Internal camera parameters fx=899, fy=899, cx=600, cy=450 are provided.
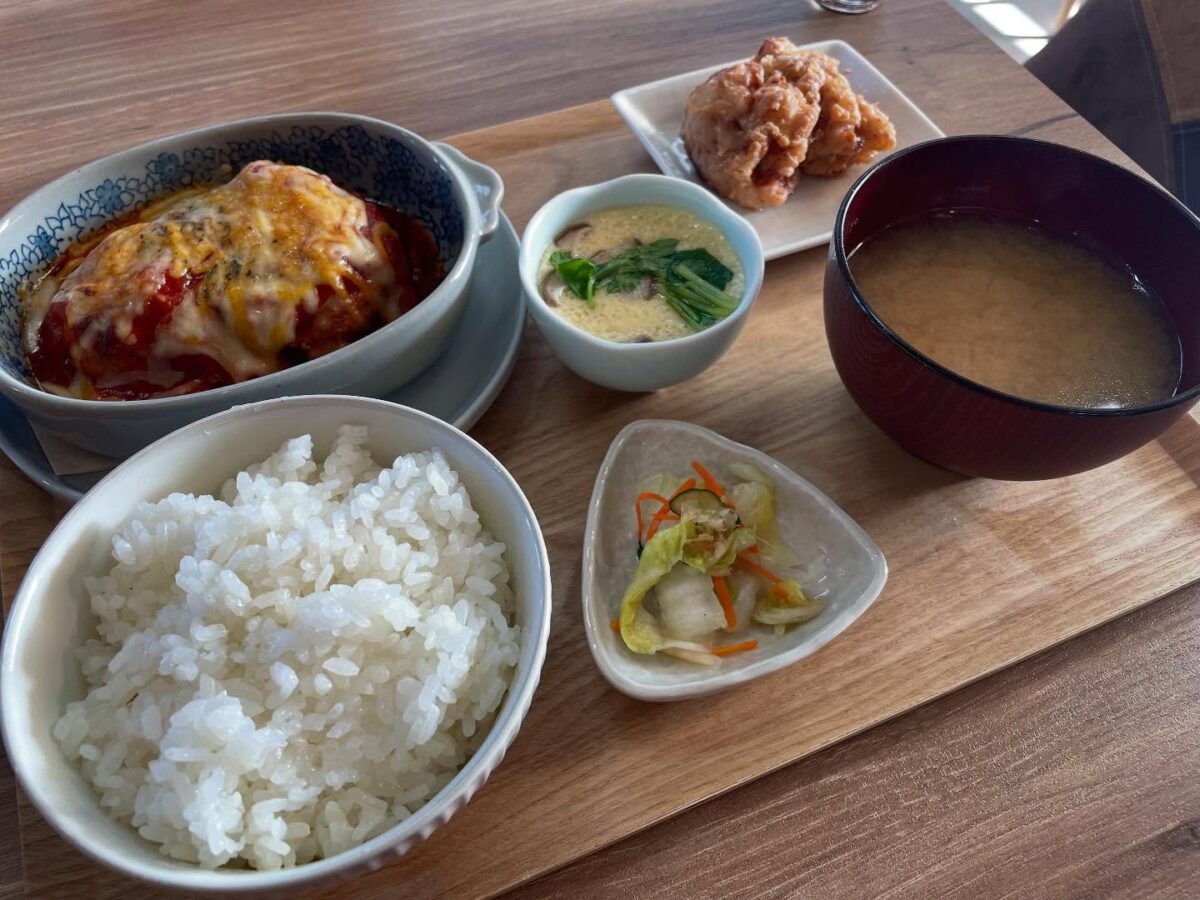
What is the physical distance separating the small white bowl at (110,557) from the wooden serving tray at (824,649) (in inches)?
5.8

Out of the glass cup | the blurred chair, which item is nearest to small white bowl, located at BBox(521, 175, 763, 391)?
the glass cup

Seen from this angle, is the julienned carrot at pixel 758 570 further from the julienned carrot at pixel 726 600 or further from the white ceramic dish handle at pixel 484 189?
the white ceramic dish handle at pixel 484 189

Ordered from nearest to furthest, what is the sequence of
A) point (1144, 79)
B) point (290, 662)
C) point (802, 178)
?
point (290, 662), point (802, 178), point (1144, 79)

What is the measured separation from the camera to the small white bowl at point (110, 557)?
0.91 meters

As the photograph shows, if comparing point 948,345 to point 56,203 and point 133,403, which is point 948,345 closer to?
point 133,403

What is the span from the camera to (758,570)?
1.32 metres

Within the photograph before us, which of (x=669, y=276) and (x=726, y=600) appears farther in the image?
(x=669, y=276)

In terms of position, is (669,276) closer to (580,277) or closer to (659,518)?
(580,277)

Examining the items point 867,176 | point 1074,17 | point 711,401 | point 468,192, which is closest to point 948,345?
point 867,176

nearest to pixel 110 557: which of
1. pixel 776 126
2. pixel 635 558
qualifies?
pixel 635 558

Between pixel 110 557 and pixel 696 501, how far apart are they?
2.64ft

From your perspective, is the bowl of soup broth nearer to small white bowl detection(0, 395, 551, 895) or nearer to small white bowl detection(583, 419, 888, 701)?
small white bowl detection(583, 419, 888, 701)

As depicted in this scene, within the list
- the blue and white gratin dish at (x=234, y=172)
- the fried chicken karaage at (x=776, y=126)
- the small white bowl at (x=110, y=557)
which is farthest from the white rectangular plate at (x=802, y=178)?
the small white bowl at (x=110, y=557)

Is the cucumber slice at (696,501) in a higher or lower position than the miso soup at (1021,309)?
lower
